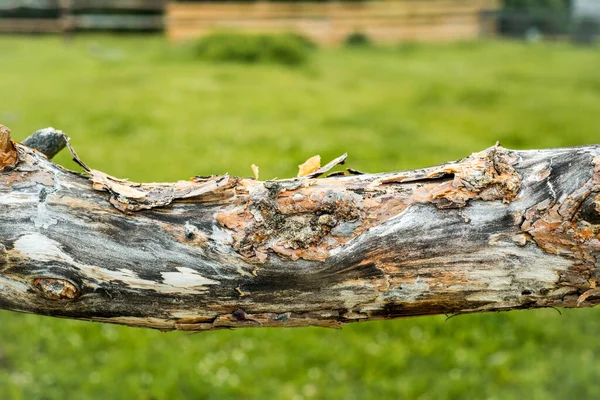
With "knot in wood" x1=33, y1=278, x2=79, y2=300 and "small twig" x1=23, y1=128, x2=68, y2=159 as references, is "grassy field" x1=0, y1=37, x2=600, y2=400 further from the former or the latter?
"knot in wood" x1=33, y1=278, x2=79, y2=300

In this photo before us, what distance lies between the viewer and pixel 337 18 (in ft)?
87.0

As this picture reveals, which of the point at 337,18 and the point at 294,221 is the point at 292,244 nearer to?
the point at 294,221

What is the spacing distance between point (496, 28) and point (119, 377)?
84.6 feet

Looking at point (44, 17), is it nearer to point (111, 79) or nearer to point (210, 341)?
point (111, 79)

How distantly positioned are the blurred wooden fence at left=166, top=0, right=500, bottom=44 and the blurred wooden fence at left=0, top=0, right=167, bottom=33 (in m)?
2.01

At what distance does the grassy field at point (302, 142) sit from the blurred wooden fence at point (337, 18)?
6.62 ft

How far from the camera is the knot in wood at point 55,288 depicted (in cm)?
187

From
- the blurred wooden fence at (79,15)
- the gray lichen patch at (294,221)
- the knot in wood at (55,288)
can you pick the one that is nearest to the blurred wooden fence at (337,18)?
the blurred wooden fence at (79,15)

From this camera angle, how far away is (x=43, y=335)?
673 centimetres

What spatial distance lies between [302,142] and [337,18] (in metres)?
16.0

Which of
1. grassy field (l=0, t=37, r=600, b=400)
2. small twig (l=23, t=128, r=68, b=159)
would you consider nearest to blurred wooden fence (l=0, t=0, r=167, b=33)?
grassy field (l=0, t=37, r=600, b=400)

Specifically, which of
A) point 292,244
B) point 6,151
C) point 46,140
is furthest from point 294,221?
point 46,140

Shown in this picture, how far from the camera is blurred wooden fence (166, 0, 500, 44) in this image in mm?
26281

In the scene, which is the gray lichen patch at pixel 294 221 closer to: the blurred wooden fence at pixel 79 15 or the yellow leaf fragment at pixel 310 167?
the yellow leaf fragment at pixel 310 167
